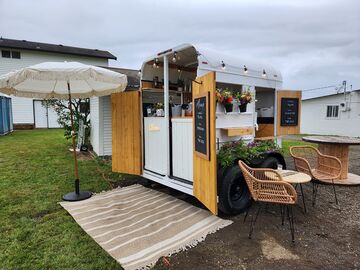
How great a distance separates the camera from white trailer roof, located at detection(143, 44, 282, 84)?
3828mm

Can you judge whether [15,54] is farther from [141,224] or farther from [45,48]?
[141,224]

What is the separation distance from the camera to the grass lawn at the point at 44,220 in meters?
2.57

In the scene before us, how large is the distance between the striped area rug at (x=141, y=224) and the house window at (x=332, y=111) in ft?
52.1

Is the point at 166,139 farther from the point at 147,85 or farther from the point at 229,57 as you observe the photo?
the point at 229,57

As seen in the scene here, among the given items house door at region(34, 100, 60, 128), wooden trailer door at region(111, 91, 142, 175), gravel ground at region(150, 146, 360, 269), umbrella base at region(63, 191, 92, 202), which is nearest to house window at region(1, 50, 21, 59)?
house door at region(34, 100, 60, 128)

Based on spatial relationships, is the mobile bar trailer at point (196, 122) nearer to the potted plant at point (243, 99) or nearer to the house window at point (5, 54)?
the potted plant at point (243, 99)

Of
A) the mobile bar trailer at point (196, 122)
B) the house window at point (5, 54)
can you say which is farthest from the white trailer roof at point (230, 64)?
the house window at point (5, 54)

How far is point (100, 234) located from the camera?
3143mm

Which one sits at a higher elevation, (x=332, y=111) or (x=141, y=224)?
(x=332, y=111)

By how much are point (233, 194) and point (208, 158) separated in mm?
1028

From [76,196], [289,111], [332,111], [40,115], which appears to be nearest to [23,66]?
[40,115]

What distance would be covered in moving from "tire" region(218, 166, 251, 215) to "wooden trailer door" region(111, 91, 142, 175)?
2135mm

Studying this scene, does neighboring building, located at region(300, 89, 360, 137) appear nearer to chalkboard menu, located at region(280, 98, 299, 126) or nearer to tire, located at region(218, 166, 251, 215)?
chalkboard menu, located at region(280, 98, 299, 126)

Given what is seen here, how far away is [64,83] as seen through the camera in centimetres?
507
